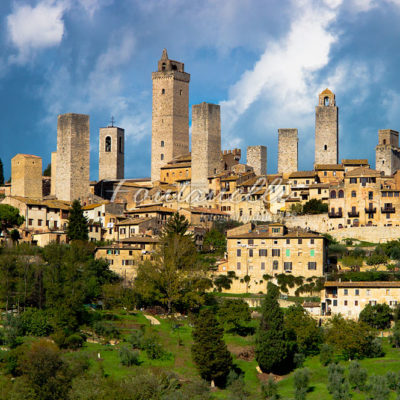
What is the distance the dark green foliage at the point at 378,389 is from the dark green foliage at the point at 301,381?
3.57m

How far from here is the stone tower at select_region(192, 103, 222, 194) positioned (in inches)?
4006

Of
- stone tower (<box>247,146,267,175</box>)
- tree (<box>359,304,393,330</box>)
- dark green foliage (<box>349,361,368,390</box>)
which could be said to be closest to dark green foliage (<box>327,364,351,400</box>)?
dark green foliage (<box>349,361,368,390</box>)

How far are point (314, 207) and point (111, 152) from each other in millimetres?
31112

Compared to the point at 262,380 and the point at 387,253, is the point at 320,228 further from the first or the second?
the point at 262,380

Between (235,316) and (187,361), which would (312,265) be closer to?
(235,316)

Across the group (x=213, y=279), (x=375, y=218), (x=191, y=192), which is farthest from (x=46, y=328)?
(x=191, y=192)


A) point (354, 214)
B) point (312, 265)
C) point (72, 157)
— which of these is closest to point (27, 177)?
point (72, 157)

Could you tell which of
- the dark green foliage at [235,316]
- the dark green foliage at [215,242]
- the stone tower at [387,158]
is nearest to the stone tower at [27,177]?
the dark green foliage at [215,242]

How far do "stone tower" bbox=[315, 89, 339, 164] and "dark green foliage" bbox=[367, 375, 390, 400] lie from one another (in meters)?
46.6

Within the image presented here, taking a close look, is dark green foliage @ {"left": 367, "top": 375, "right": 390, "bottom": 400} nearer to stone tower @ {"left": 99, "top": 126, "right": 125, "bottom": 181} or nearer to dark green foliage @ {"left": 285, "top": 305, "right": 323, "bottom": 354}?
dark green foliage @ {"left": 285, "top": 305, "right": 323, "bottom": 354}

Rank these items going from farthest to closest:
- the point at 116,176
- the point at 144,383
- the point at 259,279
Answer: the point at 116,176 → the point at 259,279 → the point at 144,383

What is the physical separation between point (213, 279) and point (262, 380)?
1457cm

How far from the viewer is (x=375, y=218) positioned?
3312 inches

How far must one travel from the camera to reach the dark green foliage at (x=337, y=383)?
5533cm
